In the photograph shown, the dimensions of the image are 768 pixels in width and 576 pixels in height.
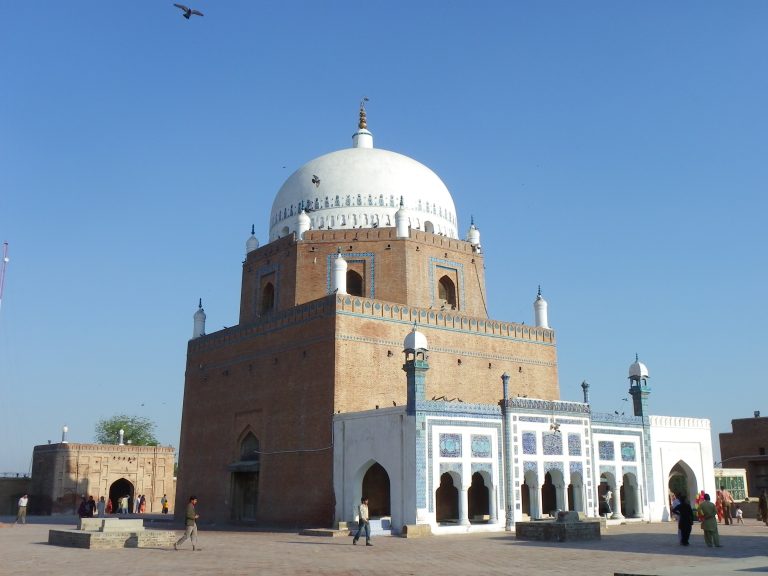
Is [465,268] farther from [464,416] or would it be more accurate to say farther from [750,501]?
[750,501]

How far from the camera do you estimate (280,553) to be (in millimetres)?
14930

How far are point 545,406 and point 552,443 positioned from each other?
103 cm

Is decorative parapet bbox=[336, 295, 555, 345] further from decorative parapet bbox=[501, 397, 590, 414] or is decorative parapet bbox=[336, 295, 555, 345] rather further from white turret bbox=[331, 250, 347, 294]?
decorative parapet bbox=[501, 397, 590, 414]

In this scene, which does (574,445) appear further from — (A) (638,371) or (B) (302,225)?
(B) (302,225)

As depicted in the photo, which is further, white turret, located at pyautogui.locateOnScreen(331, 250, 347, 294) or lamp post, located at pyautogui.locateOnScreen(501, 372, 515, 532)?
white turret, located at pyautogui.locateOnScreen(331, 250, 347, 294)

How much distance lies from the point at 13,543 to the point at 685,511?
13990 mm

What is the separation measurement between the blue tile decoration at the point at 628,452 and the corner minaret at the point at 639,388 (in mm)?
1217

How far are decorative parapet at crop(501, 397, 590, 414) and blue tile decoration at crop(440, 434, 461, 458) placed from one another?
6.03 ft

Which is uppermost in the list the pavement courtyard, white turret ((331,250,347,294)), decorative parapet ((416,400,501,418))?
white turret ((331,250,347,294))

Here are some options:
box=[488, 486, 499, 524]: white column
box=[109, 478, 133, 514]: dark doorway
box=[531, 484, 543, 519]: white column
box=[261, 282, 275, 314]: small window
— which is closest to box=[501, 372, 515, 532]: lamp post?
box=[488, 486, 499, 524]: white column

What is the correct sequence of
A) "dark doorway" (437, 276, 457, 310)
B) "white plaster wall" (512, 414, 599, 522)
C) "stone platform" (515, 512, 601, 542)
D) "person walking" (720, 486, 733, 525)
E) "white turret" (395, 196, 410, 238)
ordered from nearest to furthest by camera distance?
1. "stone platform" (515, 512, 601, 542)
2. "white plaster wall" (512, 414, 599, 522)
3. "person walking" (720, 486, 733, 525)
4. "white turret" (395, 196, 410, 238)
5. "dark doorway" (437, 276, 457, 310)

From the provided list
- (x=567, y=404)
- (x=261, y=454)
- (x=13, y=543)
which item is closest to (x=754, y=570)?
(x=567, y=404)

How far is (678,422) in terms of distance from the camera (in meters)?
26.0

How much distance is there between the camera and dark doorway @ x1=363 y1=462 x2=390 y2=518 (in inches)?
869
